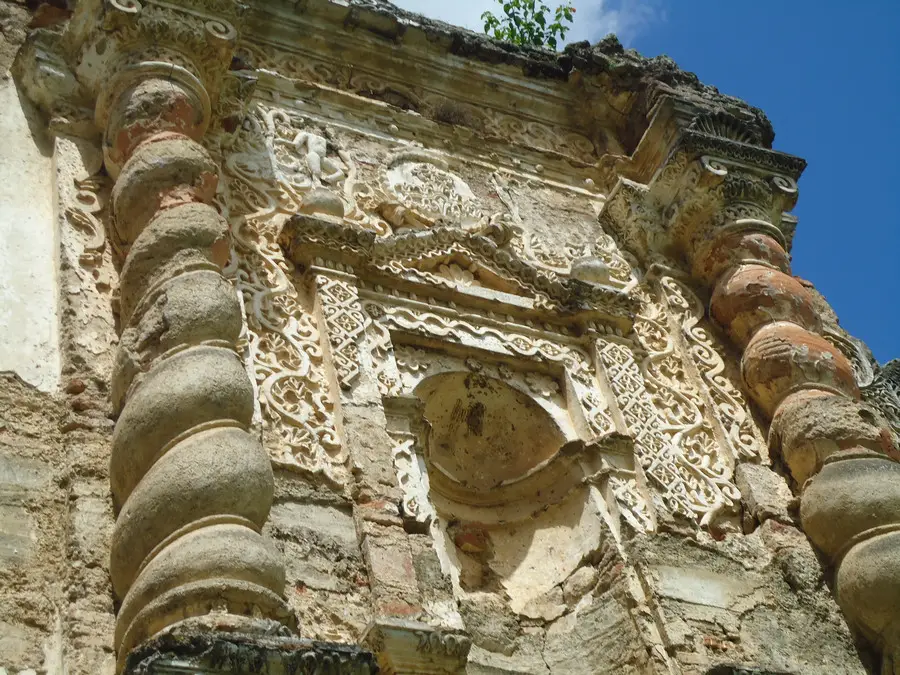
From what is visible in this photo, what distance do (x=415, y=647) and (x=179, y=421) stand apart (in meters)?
1.22

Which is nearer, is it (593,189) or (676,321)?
(676,321)

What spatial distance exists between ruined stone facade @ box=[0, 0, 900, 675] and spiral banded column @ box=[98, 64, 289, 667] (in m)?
0.01

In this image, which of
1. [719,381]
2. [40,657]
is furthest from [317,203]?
[40,657]

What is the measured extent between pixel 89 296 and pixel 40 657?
6.00 ft

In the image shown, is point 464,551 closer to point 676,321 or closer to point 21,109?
point 676,321

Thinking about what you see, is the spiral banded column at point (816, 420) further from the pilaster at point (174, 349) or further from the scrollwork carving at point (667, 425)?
the pilaster at point (174, 349)

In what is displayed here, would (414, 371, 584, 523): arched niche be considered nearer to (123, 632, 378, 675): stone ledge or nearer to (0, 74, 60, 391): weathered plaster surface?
(0, 74, 60, 391): weathered plaster surface

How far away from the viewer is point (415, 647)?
4766mm

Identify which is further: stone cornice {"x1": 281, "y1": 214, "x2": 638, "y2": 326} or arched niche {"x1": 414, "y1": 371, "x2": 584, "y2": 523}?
stone cornice {"x1": 281, "y1": 214, "x2": 638, "y2": 326}

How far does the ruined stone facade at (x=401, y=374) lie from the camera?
4484mm

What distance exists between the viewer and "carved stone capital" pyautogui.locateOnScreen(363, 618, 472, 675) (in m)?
4.71

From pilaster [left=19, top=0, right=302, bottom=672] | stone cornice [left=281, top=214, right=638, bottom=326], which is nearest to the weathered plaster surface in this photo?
pilaster [left=19, top=0, right=302, bottom=672]

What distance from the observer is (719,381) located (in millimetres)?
7324

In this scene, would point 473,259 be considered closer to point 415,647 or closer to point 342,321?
point 342,321
